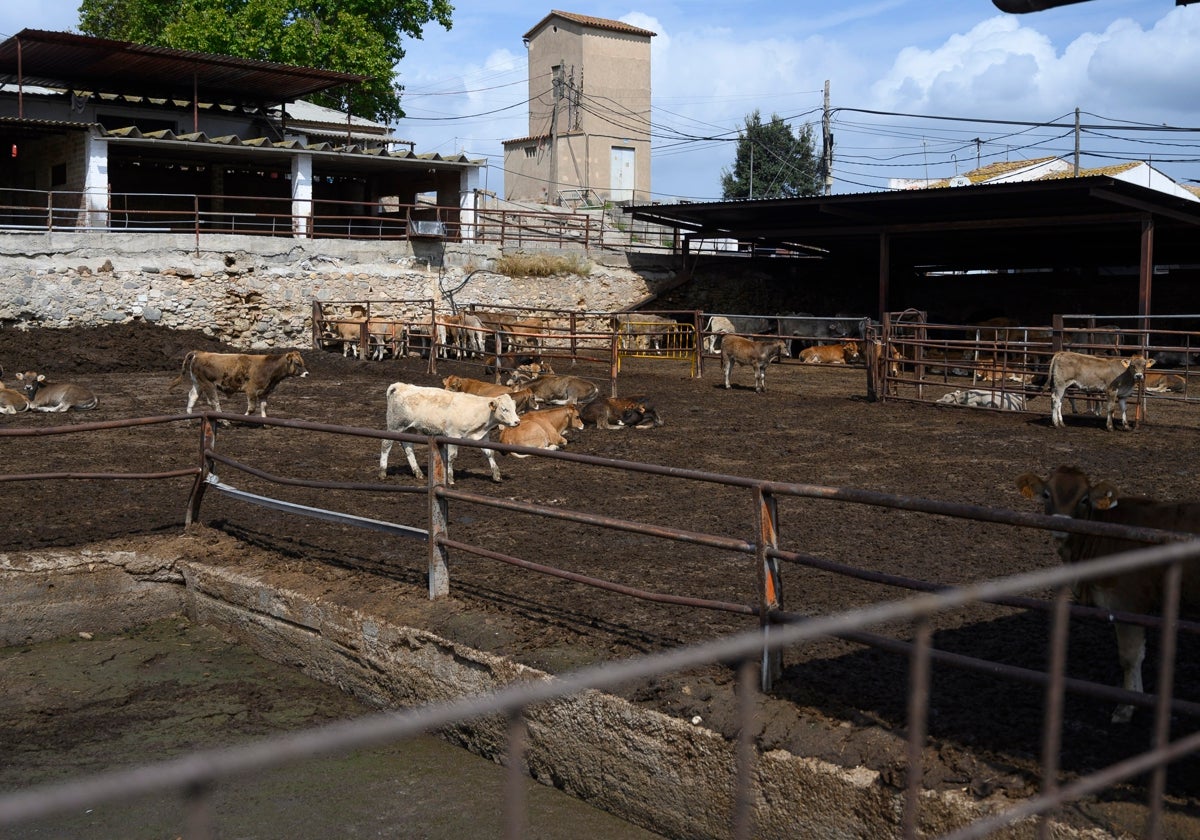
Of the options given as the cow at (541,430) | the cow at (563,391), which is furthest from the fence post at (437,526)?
the cow at (563,391)

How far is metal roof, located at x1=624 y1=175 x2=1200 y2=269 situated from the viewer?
71.6 ft

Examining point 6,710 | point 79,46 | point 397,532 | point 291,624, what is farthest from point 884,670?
point 79,46

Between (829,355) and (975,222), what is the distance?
411 centimetres

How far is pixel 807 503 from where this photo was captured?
9539mm

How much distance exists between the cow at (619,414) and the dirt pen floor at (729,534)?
1.03 feet

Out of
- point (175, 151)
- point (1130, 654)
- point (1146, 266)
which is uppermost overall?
point (175, 151)

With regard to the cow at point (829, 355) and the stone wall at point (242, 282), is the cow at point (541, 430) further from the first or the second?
the stone wall at point (242, 282)

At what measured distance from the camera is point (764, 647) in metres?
3.80

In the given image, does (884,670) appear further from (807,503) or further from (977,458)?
(977,458)

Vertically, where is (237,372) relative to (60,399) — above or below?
above

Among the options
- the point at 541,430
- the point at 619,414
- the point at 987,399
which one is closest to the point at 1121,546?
the point at 541,430

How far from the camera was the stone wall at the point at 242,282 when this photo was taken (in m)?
23.1

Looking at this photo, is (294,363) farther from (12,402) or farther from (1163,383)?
(1163,383)

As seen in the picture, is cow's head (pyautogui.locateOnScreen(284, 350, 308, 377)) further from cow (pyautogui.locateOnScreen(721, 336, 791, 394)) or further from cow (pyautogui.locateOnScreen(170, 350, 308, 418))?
cow (pyautogui.locateOnScreen(721, 336, 791, 394))
